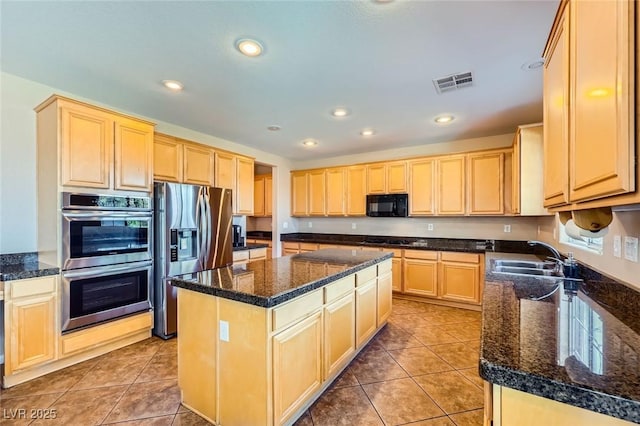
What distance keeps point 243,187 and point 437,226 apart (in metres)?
3.34

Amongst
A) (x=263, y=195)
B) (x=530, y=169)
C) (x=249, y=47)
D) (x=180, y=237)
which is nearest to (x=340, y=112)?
(x=249, y=47)

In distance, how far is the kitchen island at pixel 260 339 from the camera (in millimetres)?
1585

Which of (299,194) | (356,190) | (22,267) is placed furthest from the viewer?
(299,194)

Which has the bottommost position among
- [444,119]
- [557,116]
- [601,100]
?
[601,100]

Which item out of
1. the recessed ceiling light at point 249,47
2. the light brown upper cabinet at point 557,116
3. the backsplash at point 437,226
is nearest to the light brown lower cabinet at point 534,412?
the light brown upper cabinet at point 557,116

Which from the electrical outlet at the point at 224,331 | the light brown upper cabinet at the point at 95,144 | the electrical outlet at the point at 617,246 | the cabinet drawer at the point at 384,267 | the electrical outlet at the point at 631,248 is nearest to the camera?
the electrical outlet at the point at 631,248

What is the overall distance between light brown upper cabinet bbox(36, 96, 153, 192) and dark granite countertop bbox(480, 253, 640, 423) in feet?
10.9

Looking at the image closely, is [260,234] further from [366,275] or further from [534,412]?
[534,412]

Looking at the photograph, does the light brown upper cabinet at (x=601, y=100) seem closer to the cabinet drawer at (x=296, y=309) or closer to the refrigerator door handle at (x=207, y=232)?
the cabinet drawer at (x=296, y=309)

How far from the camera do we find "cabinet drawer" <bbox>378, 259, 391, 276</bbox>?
308 cm

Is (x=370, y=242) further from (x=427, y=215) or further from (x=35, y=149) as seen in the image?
(x=35, y=149)

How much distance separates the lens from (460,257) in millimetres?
4043

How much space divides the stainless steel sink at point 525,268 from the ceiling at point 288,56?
1699 millimetres

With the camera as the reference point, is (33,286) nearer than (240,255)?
Yes
